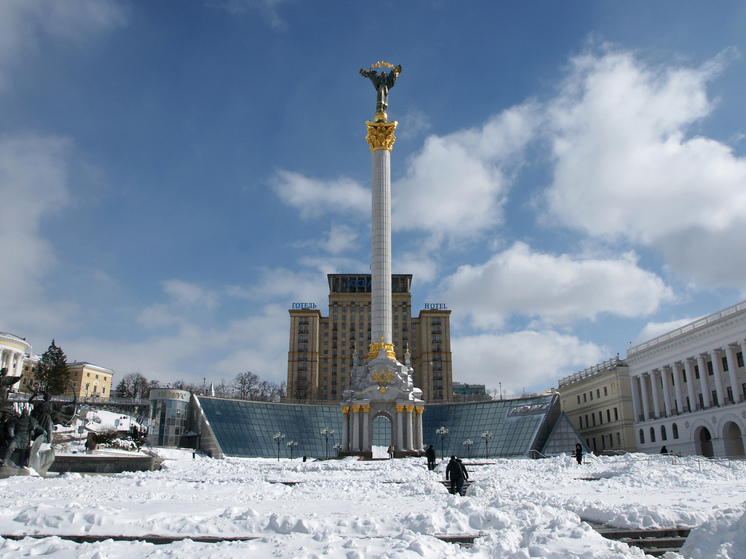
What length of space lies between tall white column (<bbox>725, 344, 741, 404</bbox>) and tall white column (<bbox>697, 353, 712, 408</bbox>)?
11.2 ft

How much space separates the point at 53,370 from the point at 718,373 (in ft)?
310

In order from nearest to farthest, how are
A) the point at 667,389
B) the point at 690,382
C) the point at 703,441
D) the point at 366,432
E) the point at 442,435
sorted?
the point at 366,432 < the point at 703,441 < the point at 690,382 < the point at 667,389 < the point at 442,435

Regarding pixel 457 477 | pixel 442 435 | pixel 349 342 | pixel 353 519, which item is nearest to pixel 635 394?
pixel 442 435

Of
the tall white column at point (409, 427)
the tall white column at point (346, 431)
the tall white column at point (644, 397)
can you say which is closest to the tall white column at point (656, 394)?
the tall white column at point (644, 397)

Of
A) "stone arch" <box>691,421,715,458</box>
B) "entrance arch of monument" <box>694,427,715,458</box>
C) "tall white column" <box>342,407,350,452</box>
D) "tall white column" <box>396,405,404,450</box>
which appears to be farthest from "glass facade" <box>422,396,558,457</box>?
"tall white column" <box>342,407,350,452</box>

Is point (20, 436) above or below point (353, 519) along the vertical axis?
above

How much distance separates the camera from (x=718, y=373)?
53969mm

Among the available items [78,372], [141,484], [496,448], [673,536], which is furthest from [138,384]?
[673,536]

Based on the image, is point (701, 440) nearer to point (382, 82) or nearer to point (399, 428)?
point (399, 428)

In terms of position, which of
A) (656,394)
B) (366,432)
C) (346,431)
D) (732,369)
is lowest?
(366,432)

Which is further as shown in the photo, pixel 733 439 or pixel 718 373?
pixel 718 373

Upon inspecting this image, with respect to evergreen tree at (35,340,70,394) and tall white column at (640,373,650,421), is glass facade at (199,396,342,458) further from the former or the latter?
Result: evergreen tree at (35,340,70,394)

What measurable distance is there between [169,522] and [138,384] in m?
120

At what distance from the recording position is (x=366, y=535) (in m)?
11.1
